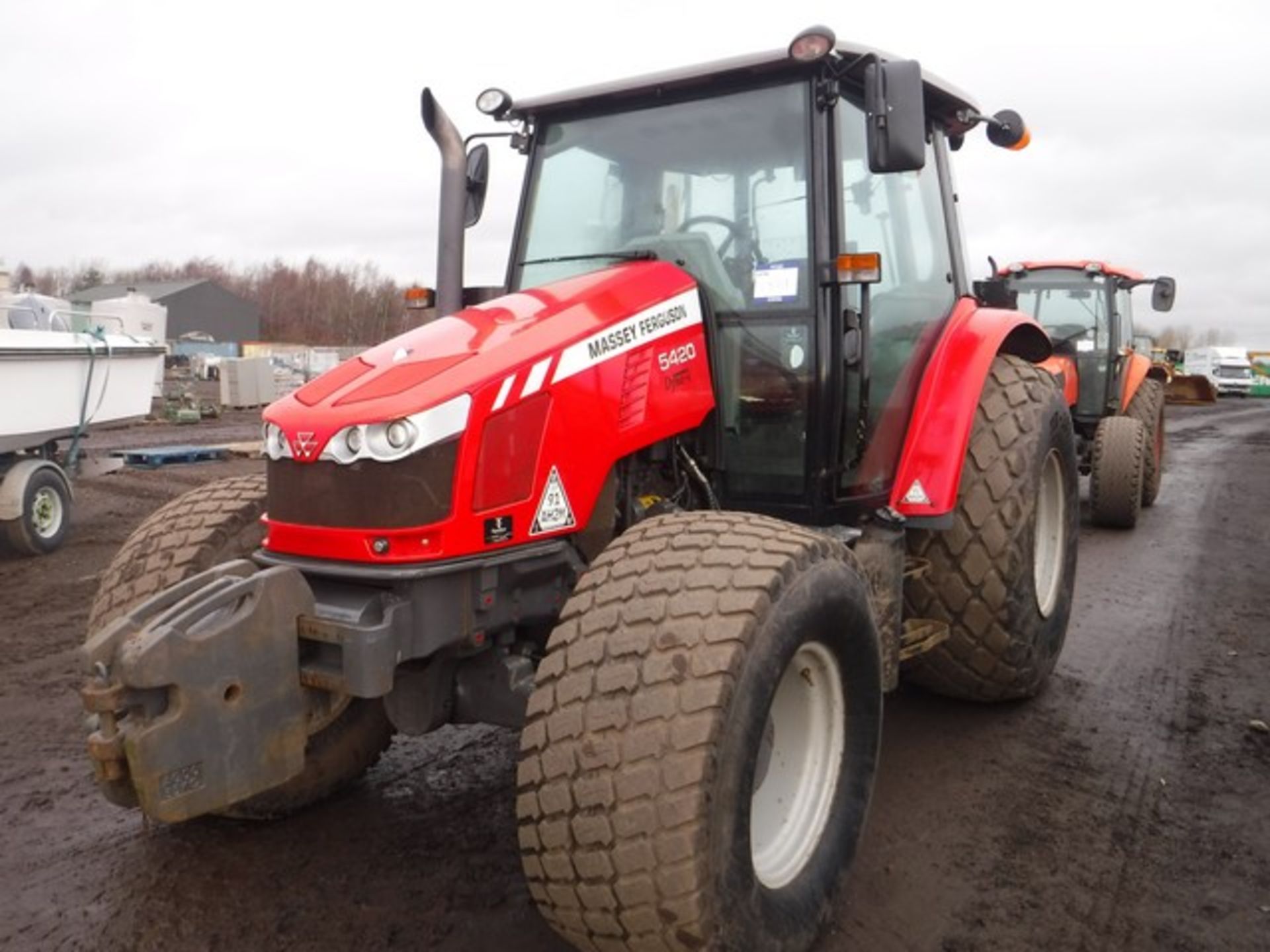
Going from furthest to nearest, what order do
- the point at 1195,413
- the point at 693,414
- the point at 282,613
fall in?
the point at 1195,413 < the point at 693,414 < the point at 282,613

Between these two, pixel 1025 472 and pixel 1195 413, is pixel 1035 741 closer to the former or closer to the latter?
pixel 1025 472

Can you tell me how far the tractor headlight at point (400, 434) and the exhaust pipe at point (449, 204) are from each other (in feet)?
3.82

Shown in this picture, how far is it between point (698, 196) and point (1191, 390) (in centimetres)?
2090

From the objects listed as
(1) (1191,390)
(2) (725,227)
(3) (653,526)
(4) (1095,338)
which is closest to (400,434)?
(3) (653,526)

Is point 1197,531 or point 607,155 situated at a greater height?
point 607,155

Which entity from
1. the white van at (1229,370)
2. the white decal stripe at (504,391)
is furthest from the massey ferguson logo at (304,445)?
the white van at (1229,370)

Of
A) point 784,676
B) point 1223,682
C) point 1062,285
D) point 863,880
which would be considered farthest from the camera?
point 1062,285

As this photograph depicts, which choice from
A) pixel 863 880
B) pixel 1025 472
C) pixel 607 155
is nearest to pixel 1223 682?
pixel 1025 472

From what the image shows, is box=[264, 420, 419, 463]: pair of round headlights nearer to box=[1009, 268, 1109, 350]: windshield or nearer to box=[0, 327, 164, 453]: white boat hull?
box=[0, 327, 164, 453]: white boat hull

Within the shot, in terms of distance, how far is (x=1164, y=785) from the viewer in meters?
3.31

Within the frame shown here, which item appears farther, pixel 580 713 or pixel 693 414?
pixel 693 414

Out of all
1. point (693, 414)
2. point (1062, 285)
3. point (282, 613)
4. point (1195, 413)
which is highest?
point (1062, 285)

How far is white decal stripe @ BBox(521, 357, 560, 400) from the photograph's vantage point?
2469 mm

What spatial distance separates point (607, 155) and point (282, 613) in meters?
1.95
